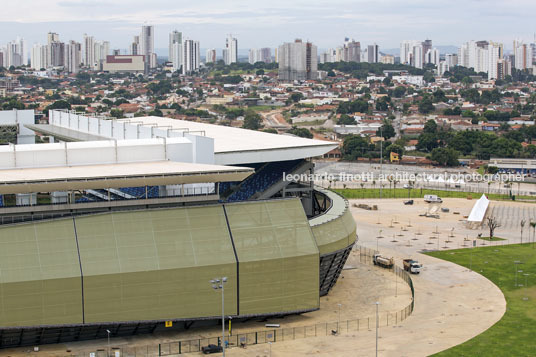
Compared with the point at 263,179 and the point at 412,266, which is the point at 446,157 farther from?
the point at 263,179

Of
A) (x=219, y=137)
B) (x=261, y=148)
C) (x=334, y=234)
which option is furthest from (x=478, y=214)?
(x=334, y=234)

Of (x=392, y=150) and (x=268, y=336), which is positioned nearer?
(x=268, y=336)

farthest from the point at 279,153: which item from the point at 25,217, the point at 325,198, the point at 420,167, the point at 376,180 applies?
the point at 420,167

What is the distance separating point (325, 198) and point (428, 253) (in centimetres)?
1241

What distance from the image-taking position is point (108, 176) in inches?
2028

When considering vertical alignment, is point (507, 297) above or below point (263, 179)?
below

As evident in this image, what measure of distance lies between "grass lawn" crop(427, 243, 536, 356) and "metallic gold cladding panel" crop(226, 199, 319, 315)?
380 inches

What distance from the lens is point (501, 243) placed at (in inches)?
3270

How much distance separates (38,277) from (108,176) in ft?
23.4

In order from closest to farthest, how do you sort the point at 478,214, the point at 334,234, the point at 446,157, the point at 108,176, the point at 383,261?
the point at 108,176, the point at 334,234, the point at 383,261, the point at 478,214, the point at 446,157

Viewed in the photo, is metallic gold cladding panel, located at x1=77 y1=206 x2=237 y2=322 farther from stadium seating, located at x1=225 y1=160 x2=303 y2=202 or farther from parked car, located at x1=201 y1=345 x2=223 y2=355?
stadium seating, located at x1=225 y1=160 x2=303 y2=202

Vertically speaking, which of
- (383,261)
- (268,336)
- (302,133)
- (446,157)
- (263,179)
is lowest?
(268,336)

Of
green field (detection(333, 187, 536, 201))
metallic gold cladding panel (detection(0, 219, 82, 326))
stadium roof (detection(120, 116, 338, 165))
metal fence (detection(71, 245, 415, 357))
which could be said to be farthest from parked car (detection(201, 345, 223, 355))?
green field (detection(333, 187, 536, 201))

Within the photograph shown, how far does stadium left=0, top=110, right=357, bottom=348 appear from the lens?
4900cm
